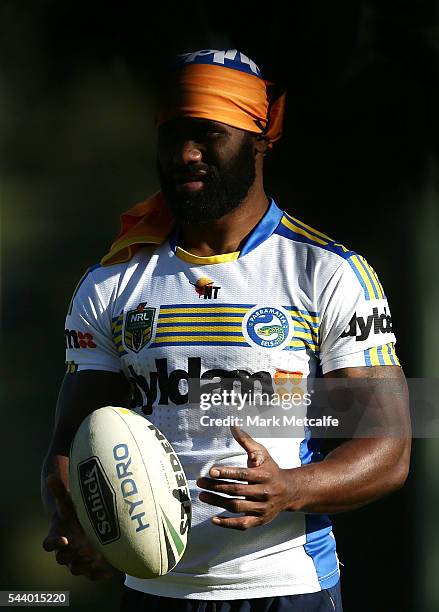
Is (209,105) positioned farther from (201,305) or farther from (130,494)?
(130,494)

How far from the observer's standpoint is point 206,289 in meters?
2.66

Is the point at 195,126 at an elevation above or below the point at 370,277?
above

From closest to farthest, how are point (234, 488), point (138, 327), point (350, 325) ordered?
point (234, 488) < point (350, 325) < point (138, 327)

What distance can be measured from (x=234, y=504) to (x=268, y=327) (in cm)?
54

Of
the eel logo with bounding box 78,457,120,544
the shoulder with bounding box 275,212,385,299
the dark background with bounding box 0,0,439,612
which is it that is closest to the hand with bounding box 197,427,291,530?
the eel logo with bounding box 78,457,120,544

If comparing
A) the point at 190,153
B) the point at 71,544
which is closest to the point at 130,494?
the point at 71,544

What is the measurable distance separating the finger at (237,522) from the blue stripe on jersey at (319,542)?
36 cm

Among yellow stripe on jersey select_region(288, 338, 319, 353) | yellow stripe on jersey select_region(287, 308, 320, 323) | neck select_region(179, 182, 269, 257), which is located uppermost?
neck select_region(179, 182, 269, 257)

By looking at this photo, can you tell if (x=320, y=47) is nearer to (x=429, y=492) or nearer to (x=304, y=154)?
(x=304, y=154)

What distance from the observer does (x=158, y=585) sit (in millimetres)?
2531

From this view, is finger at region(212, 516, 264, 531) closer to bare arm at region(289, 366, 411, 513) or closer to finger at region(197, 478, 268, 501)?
finger at region(197, 478, 268, 501)

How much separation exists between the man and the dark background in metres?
0.80

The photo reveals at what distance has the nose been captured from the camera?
270 centimetres

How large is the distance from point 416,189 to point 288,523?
1514 mm
